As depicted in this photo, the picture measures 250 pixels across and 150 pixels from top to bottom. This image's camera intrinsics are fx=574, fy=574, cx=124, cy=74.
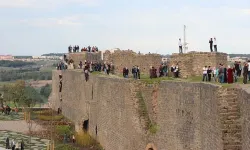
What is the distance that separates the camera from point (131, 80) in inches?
734

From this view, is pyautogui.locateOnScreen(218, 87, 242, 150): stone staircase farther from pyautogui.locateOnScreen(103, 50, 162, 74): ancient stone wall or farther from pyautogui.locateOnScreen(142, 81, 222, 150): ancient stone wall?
pyautogui.locateOnScreen(103, 50, 162, 74): ancient stone wall

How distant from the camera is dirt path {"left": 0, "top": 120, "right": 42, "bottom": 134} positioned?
1260 inches

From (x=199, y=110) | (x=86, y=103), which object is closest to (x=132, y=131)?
(x=199, y=110)

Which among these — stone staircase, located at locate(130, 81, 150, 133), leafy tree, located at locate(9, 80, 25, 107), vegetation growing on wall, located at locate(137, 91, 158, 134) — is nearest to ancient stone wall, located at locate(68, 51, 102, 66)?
leafy tree, located at locate(9, 80, 25, 107)

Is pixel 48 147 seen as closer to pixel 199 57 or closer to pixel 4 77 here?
pixel 199 57

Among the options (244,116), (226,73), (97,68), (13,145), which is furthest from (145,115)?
(97,68)

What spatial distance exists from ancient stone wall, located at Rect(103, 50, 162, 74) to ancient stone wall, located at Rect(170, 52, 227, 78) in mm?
7505

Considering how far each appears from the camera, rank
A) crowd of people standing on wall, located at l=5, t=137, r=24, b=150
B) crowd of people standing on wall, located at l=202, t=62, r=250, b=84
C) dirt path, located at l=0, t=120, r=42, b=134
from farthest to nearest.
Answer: dirt path, located at l=0, t=120, r=42, b=134 < crowd of people standing on wall, located at l=5, t=137, r=24, b=150 < crowd of people standing on wall, located at l=202, t=62, r=250, b=84

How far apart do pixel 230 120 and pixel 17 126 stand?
23793 millimetres

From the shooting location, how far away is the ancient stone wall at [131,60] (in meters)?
27.8

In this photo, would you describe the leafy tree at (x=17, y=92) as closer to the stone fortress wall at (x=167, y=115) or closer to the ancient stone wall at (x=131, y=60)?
the ancient stone wall at (x=131, y=60)

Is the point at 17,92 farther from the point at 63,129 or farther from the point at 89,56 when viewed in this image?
the point at 63,129

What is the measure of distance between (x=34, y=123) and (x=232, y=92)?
24.6m

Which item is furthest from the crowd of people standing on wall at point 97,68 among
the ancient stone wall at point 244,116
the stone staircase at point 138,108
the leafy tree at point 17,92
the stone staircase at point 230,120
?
the leafy tree at point 17,92
